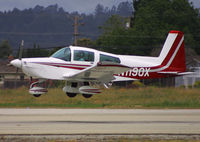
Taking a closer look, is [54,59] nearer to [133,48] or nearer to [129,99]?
[129,99]

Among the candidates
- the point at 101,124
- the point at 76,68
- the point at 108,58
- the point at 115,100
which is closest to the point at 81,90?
the point at 76,68

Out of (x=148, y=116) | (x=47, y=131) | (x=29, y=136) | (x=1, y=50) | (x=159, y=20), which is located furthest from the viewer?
(x=1, y=50)

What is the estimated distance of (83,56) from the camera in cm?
1744

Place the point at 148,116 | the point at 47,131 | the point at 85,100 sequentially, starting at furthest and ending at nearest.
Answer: the point at 85,100, the point at 148,116, the point at 47,131

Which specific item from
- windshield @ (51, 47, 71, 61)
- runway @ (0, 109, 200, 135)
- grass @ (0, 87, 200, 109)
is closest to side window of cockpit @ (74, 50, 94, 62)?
windshield @ (51, 47, 71, 61)

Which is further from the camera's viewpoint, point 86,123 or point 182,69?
point 182,69

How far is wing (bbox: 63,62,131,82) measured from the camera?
16359mm

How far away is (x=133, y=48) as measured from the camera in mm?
54281

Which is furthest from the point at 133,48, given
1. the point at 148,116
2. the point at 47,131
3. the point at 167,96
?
the point at 47,131

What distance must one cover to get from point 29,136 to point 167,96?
16655mm

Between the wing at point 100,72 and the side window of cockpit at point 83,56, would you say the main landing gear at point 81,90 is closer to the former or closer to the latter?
the wing at point 100,72

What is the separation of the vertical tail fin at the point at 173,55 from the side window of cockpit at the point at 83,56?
13.6ft

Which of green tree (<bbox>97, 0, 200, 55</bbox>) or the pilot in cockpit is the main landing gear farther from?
green tree (<bbox>97, 0, 200, 55</bbox>)

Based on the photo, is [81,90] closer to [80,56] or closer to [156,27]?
[80,56]
